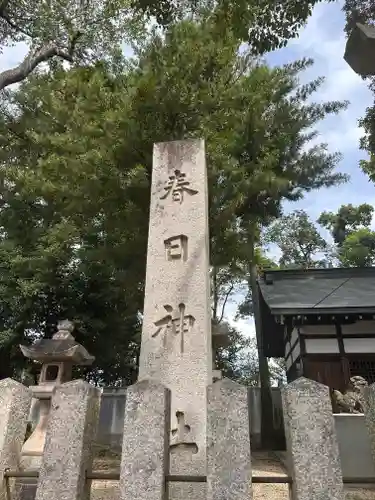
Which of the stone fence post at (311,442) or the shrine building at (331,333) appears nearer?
the stone fence post at (311,442)

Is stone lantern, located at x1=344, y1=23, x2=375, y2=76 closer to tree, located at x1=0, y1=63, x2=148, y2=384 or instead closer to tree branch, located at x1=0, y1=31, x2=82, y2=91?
tree, located at x1=0, y1=63, x2=148, y2=384

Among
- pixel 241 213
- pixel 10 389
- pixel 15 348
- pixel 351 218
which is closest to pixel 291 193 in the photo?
pixel 241 213

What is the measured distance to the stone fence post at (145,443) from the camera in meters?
2.52

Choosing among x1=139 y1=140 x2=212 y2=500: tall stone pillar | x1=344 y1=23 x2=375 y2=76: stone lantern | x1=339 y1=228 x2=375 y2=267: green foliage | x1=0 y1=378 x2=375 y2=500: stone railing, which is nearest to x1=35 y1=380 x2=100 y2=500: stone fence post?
x1=0 y1=378 x2=375 y2=500: stone railing

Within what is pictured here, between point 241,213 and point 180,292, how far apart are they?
5921 mm

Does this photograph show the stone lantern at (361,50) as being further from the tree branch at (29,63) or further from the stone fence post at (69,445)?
the tree branch at (29,63)

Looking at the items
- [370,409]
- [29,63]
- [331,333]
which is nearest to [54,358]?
[370,409]

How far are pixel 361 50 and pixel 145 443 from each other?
265 centimetres

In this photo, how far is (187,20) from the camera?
28.7ft

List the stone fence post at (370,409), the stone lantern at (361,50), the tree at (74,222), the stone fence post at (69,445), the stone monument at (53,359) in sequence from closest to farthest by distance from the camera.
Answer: the stone lantern at (361,50)
the stone fence post at (69,445)
the stone fence post at (370,409)
the stone monument at (53,359)
the tree at (74,222)

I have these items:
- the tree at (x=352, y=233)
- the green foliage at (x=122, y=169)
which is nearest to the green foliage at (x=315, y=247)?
the tree at (x=352, y=233)

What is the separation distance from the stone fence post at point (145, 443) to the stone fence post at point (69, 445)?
314 millimetres

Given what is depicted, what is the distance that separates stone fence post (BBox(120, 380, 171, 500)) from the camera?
8.25 feet

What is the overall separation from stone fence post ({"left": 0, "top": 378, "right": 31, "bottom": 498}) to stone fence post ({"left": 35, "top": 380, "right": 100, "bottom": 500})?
364mm
